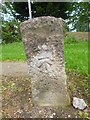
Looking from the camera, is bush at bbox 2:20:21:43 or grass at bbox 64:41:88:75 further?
bush at bbox 2:20:21:43

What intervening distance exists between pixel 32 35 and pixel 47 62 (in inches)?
13.9

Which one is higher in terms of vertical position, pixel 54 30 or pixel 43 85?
pixel 54 30

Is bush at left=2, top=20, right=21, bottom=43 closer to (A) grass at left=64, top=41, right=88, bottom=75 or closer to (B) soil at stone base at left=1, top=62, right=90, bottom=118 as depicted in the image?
(A) grass at left=64, top=41, right=88, bottom=75

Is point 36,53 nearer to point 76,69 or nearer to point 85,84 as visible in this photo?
point 85,84

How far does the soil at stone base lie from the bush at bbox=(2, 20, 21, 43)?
7.03m

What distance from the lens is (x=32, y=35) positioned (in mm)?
3436

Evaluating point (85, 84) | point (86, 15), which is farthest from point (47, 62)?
point (86, 15)

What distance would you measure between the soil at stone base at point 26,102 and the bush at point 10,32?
7035mm

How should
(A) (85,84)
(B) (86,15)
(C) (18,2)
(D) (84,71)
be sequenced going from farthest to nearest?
(B) (86,15) → (C) (18,2) → (D) (84,71) → (A) (85,84)

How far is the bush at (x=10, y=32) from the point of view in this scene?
444 inches

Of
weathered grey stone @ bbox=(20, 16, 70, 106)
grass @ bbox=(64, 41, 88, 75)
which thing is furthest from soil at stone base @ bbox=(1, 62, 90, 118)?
grass @ bbox=(64, 41, 88, 75)

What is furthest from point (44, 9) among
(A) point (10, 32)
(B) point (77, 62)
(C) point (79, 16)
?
(B) point (77, 62)

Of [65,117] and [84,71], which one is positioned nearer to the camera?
[65,117]

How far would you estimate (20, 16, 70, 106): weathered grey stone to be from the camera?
3.41 meters
